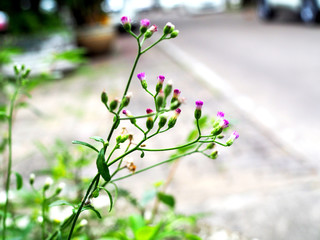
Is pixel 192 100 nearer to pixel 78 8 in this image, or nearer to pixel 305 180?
pixel 305 180

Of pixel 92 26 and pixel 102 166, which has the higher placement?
pixel 102 166

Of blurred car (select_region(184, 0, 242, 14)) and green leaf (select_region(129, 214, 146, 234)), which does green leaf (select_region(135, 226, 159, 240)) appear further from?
blurred car (select_region(184, 0, 242, 14))

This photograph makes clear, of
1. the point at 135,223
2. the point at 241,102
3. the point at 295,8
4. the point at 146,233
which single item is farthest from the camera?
the point at 295,8

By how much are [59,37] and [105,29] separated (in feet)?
5.56

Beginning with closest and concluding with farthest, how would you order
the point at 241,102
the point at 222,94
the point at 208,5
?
1. the point at 241,102
2. the point at 222,94
3. the point at 208,5

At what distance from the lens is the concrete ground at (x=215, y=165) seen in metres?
2.42

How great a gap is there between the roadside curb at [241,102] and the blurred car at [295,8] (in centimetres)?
A: 441

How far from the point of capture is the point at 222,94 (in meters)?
6.52

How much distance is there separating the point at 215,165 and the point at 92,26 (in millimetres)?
8617

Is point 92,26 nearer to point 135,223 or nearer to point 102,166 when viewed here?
point 135,223

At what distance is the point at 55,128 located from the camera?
18.0 feet

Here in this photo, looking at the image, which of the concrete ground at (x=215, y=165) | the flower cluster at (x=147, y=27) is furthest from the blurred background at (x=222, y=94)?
the flower cluster at (x=147, y=27)

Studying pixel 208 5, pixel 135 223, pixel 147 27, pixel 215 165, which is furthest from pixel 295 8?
pixel 147 27

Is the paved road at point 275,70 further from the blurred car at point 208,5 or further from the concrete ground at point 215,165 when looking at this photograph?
the blurred car at point 208,5
